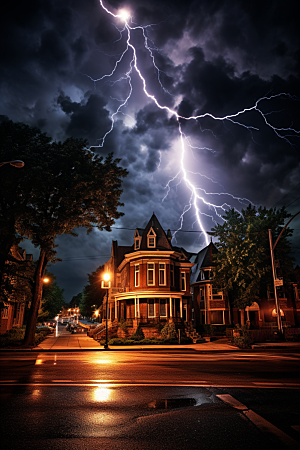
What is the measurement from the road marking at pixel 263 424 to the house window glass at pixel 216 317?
35.9m

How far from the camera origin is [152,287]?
3372 centimetres

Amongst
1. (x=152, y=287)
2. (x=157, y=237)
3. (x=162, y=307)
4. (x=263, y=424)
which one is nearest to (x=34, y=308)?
(x=152, y=287)

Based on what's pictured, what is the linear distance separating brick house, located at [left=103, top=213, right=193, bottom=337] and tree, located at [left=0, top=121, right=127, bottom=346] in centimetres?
971

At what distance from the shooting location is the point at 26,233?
26.1 m

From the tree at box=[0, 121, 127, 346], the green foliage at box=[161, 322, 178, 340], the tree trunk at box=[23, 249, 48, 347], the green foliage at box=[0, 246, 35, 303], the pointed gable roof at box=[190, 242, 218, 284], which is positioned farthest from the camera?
the pointed gable roof at box=[190, 242, 218, 284]

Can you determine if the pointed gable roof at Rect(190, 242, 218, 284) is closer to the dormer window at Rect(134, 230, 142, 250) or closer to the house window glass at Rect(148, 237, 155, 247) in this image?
the house window glass at Rect(148, 237, 155, 247)

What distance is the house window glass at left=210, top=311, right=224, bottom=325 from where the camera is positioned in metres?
41.2

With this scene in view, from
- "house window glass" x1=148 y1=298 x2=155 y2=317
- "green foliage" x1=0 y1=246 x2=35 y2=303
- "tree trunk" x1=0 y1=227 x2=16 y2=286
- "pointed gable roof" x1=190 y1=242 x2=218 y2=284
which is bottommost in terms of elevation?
"house window glass" x1=148 y1=298 x2=155 y2=317

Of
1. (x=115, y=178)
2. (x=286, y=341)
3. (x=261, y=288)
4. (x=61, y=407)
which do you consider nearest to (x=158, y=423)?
(x=61, y=407)

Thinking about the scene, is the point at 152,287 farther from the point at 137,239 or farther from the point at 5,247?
the point at 5,247

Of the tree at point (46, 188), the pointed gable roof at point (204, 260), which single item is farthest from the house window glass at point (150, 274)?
the pointed gable roof at point (204, 260)

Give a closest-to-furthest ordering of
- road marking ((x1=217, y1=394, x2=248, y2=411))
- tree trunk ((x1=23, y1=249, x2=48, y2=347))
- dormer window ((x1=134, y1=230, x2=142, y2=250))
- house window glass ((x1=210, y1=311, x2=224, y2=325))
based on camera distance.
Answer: road marking ((x1=217, y1=394, x2=248, y2=411)) → tree trunk ((x1=23, y1=249, x2=48, y2=347)) → dormer window ((x1=134, y1=230, x2=142, y2=250)) → house window glass ((x1=210, y1=311, x2=224, y2=325))

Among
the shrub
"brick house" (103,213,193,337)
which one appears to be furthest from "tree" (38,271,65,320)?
the shrub

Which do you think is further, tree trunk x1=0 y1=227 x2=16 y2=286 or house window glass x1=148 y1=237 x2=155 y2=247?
house window glass x1=148 y1=237 x2=155 y2=247
